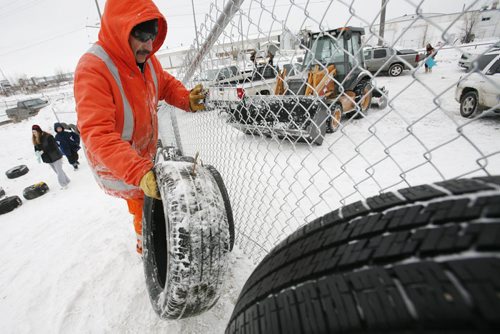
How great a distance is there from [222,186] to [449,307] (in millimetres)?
1699

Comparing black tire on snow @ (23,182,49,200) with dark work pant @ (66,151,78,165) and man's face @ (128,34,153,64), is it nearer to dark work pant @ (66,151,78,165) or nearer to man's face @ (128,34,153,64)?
dark work pant @ (66,151,78,165)

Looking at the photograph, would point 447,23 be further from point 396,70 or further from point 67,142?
point 396,70

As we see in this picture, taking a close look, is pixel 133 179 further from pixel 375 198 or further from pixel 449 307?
pixel 449 307

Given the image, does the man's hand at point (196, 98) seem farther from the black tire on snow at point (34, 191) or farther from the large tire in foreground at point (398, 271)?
the black tire on snow at point (34, 191)

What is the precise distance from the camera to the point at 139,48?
1.80 meters

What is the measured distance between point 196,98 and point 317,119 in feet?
10.3

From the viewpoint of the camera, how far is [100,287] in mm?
2330

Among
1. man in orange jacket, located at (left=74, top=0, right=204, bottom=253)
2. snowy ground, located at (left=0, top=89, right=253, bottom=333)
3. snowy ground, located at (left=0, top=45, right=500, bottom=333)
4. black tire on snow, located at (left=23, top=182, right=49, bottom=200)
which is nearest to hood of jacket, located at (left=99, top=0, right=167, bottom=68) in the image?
man in orange jacket, located at (left=74, top=0, right=204, bottom=253)

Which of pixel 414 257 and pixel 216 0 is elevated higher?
pixel 216 0

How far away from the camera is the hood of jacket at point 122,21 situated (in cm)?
163

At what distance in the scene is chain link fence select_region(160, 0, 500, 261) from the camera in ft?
3.39

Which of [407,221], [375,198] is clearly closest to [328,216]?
→ [375,198]

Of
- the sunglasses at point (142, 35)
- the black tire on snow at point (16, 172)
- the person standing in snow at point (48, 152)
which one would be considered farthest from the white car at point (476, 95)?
the black tire on snow at point (16, 172)

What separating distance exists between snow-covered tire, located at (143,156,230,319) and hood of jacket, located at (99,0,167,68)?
910 millimetres
